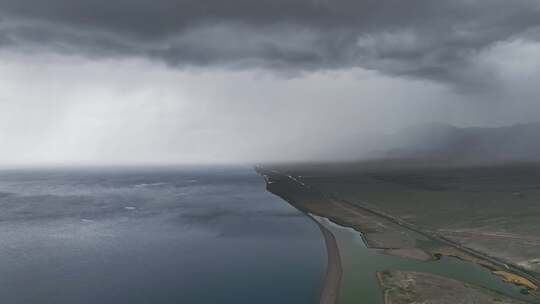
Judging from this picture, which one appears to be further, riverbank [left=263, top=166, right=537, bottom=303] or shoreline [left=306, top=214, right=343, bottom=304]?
riverbank [left=263, top=166, right=537, bottom=303]

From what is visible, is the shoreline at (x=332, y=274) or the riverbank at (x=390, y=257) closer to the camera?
the shoreline at (x=332, y=274)

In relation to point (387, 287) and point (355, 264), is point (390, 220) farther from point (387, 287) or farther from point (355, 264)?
point (387, 287)

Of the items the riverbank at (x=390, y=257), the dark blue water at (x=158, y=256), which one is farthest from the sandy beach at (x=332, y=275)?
the dark blue water at (x=158, y=256)

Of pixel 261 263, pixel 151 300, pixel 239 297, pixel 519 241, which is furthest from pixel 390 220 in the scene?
pixel 151 300

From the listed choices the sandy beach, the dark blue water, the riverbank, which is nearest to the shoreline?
the sandy beach

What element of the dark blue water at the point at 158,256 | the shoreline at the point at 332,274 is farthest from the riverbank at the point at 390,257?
the dark blue water at the point at 158,256

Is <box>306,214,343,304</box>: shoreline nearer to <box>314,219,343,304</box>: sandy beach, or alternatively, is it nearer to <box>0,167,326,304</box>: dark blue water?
<box>314,219,343,304</box>: sandy beach

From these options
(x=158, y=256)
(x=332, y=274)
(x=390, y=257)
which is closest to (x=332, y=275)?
(x=332, y=274)

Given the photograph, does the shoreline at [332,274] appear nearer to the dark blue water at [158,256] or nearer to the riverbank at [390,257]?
the riverbank at [390,257]
